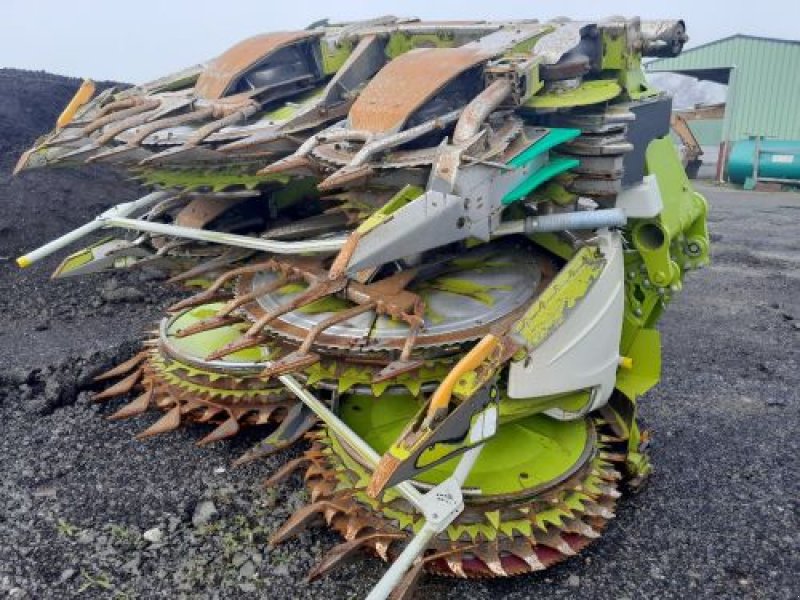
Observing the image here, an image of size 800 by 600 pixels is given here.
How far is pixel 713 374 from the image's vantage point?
557 cm

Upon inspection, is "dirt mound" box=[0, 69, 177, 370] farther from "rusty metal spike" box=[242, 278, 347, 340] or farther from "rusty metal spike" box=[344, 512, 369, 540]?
"rusty metal spike" box=[344, 512, 369, 540]

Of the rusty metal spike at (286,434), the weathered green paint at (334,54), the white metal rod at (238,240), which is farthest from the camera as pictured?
the weathered green paint at (334,54)

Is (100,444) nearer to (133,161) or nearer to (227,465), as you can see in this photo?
(227,465)

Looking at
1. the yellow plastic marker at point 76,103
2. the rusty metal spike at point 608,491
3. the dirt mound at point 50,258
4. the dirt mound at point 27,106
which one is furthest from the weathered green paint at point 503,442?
the dirt mound at point 27,106

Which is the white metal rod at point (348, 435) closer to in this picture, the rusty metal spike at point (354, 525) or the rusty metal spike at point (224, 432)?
the rusty metal spike at point (354, 525)

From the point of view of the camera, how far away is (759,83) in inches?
691

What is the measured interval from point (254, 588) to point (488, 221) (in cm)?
185

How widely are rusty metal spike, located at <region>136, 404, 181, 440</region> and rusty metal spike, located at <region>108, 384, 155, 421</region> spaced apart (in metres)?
0.23

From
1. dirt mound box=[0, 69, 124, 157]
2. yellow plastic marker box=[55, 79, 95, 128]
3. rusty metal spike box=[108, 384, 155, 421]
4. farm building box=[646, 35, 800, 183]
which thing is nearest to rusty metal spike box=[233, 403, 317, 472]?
rusty metal spike box=[108, 384, 155, 421]

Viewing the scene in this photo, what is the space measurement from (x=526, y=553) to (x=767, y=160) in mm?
14674

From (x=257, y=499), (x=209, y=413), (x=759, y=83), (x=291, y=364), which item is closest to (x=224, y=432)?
(x=209, y=413)

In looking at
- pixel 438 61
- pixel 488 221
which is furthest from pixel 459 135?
pixel 438 61

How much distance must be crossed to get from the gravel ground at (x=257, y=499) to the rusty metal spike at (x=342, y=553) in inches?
4.3

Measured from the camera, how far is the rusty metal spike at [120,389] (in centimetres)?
482
